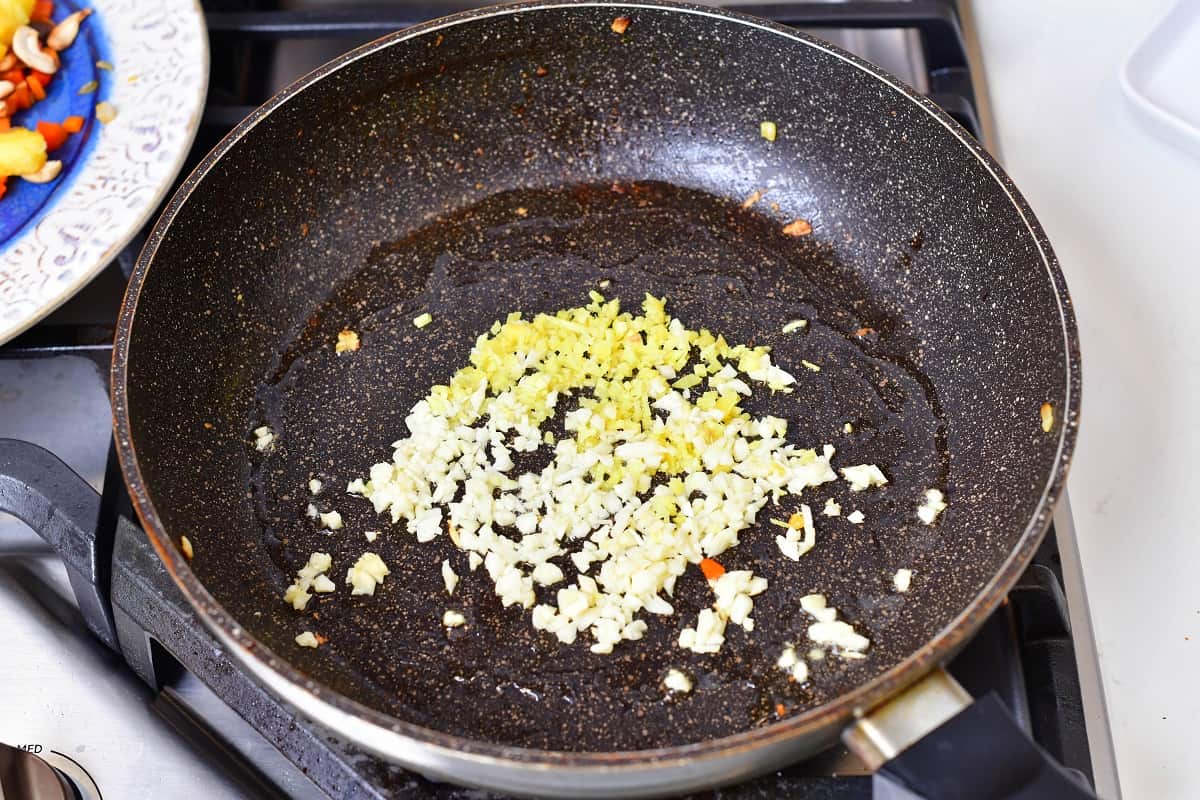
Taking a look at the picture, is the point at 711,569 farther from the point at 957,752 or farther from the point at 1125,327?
the point at 1125,327

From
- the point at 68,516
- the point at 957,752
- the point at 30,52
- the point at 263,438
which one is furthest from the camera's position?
the point at 30,52

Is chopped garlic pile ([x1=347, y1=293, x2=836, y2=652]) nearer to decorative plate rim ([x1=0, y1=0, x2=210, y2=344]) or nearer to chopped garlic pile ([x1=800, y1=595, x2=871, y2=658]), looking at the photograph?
chopped garlic pile ([x1=800, y1=595, x2=871, y2=658])

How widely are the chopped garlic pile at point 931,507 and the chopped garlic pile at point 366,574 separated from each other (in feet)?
1.36

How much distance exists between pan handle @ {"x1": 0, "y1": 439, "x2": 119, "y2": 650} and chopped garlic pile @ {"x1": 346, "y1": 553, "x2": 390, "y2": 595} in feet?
0.55

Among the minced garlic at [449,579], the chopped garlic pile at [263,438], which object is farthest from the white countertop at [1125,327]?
the chopped garlic pile at [263,438]

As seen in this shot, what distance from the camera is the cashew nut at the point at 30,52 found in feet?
3.16

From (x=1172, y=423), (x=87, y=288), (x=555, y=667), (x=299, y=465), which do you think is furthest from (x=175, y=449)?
(x=1172, y=423)

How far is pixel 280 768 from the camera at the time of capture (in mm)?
699

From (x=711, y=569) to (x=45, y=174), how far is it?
2.18 feet

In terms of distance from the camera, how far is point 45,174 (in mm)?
896

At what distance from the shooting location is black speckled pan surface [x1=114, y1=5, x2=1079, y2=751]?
0.73 m

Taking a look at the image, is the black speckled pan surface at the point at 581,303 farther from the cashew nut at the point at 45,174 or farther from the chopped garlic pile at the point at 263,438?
the cashew nut at the point at 45,174

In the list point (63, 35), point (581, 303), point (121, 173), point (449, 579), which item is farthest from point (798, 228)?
point (63, 35)

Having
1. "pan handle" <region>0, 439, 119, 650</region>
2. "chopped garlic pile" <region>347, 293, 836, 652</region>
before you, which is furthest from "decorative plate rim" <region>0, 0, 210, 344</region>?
"chopped garlic pile" <region>347, 293, 836, 652</region>
